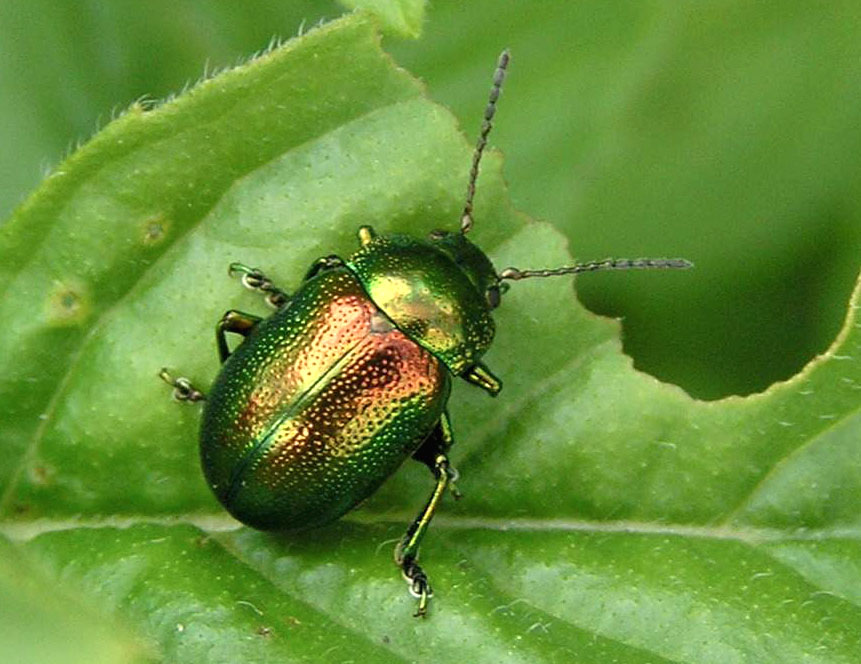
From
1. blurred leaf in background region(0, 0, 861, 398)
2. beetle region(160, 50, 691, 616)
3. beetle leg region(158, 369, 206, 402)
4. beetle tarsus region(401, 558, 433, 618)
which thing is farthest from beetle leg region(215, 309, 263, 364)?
blurred leaf in background region(0, 0, 861, 398)

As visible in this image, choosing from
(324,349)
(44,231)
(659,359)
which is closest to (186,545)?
(324,349)

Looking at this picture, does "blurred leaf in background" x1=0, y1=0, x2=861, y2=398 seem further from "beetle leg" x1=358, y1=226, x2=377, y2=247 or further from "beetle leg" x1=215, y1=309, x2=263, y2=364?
"beetle leg" x1=215, y1=309, x2=263, y2=364

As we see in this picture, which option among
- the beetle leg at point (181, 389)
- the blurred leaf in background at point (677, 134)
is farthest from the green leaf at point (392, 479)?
the blurred leaf in background at point (677, 134)

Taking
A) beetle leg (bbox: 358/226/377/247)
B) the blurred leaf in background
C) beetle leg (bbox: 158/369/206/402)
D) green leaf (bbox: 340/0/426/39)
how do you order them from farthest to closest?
the blurred leaf in background → beetle leg (bbox: 358/226/377/247) → beetle leg (bbox: 158/369/206/402) → green leaf (bbox: 340/0/426/39)

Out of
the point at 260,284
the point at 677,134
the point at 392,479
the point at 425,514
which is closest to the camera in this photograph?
the point at 425,514

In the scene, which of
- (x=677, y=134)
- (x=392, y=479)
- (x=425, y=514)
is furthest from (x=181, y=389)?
(x=677, y=134)

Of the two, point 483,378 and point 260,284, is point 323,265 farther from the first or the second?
point 483,378
